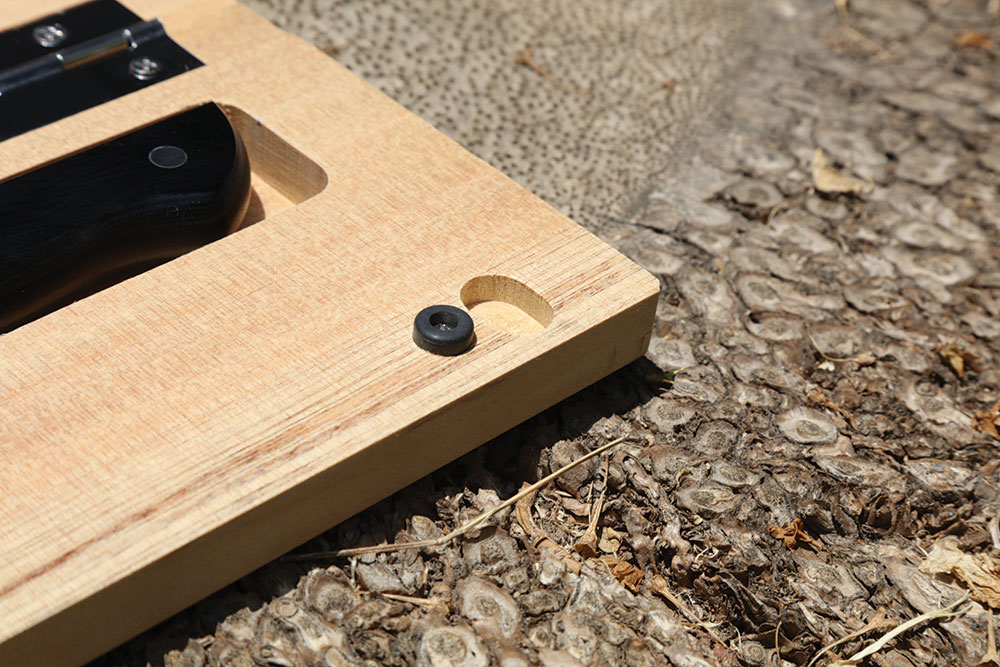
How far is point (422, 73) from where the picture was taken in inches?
65.0

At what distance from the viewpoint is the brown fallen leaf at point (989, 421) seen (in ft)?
4.11

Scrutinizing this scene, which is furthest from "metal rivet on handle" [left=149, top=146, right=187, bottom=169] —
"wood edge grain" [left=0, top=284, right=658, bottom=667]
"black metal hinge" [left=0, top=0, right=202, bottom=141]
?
"wood edge grain" [left=0, top=284, right=658, bottom=667]

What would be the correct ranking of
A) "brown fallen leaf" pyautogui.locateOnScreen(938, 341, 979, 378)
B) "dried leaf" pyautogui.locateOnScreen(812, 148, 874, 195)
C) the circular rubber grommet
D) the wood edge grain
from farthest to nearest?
"dried leaf" pyautogui.locateOnScreen(812, 148, 874, 195) < "brown fallen leaf" pyautogui.locateOnScreen(938, 341, 979, 378) < the circular rubber grommet < the wood edge grain

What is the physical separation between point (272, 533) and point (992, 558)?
76cm

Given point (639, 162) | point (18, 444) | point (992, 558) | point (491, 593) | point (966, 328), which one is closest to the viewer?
point (18, 444)

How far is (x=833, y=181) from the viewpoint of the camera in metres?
Answer: 1.61

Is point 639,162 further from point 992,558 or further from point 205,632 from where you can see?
point 205,632

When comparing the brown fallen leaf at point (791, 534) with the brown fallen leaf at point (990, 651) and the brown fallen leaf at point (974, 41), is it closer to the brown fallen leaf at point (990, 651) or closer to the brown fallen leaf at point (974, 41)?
the brown fallen leaf at point (990, 651)

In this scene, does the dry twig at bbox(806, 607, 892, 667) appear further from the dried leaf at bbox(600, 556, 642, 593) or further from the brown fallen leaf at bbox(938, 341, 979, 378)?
the brown fallen leaf at bbox(938, 341, 979, 378)

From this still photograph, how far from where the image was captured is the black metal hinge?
1217 mm

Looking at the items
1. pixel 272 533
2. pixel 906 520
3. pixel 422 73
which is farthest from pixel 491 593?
pixel 422 73

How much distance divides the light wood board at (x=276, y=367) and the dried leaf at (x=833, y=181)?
2.15 feet

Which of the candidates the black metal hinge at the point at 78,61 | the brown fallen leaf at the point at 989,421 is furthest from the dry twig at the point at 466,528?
the black metal hinge at the point at 78,61

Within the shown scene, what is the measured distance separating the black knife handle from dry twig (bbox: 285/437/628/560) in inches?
14.4
